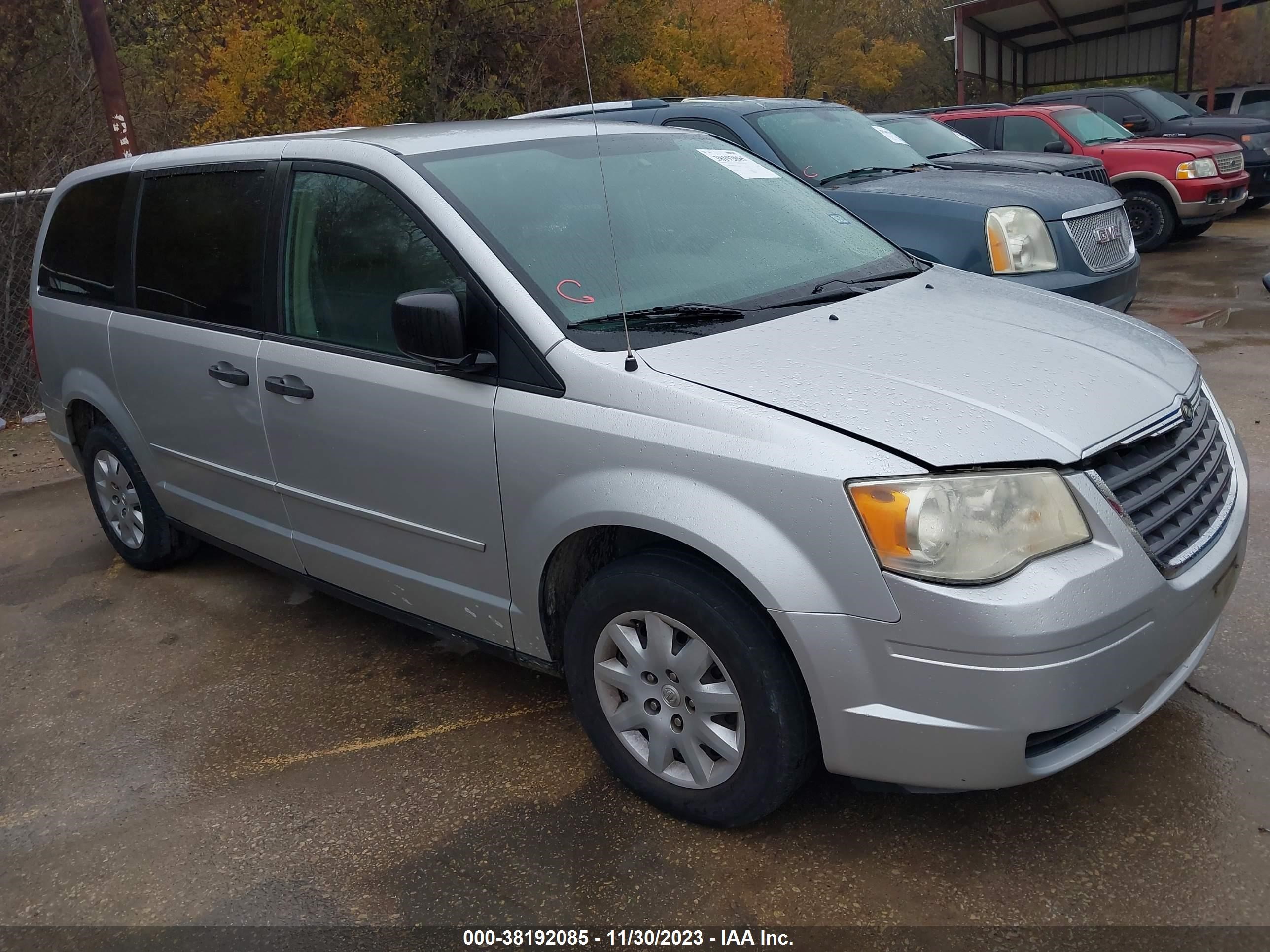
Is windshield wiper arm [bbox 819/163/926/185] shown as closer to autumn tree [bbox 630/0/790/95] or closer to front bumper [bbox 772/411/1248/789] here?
front bumper [bbox 772/411/1248/789]

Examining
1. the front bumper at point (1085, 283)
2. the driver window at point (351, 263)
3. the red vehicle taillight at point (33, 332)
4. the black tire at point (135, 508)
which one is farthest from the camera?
the front bumper at point (1085, 283)

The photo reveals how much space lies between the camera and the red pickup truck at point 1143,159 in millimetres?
11594

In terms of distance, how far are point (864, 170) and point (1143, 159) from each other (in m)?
5.92

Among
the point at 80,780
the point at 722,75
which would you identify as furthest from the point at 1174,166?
the point at 722,75

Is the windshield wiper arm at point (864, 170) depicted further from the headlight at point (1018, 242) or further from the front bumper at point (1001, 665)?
the front bumper at point (1001, 665)

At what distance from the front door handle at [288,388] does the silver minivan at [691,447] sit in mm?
11

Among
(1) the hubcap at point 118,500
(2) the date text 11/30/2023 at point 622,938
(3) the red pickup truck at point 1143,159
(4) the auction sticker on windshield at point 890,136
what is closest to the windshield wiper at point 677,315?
(2) the date text 11/30/2023 at point 622,938

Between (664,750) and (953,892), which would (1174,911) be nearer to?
(953,892)

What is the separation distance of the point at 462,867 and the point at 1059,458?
1.75 meters

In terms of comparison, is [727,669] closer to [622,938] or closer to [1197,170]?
[622,938]

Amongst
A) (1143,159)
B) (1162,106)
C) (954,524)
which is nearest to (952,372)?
(954,524)

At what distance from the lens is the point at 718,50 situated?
961 inches

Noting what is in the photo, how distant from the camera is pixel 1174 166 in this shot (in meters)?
11.5

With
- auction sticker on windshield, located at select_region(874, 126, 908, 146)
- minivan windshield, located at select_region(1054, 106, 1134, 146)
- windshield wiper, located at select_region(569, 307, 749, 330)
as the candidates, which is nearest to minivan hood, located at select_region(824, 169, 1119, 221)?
auction sticker on windshield, located at select_region(874, 126, 908, 146)
